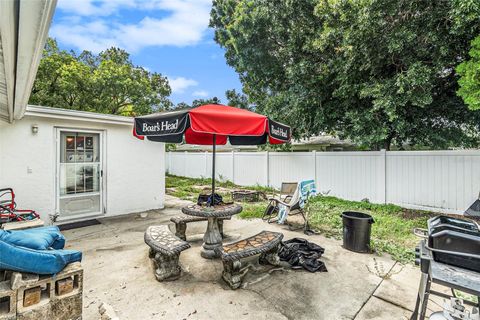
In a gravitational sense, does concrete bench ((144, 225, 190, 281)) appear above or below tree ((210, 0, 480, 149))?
below

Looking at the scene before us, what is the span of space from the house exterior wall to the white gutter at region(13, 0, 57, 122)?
351 cm

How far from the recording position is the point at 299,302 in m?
2.56

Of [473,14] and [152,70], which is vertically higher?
[152,70]

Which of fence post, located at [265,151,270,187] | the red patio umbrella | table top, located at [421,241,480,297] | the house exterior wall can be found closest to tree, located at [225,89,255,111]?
fence post, located at [265,151,270,187]

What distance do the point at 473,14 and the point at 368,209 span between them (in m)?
4.85

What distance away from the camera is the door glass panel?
18.2 feet

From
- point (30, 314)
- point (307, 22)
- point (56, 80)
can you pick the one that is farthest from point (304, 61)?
point (56, 80)

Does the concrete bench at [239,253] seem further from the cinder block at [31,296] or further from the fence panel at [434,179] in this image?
the fence panel at [434,179]

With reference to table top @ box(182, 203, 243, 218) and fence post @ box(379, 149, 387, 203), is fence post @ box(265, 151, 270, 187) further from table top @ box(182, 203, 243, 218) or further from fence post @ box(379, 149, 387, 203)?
table top @ box(182, 203, 243, 218)

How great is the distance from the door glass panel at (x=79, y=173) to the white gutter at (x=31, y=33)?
3.77 metres

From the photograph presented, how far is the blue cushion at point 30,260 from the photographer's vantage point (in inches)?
68.2

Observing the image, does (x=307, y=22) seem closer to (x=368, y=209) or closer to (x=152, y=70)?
(x=368, y=209)

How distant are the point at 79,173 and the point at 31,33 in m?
5.13

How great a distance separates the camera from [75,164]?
568 cm
